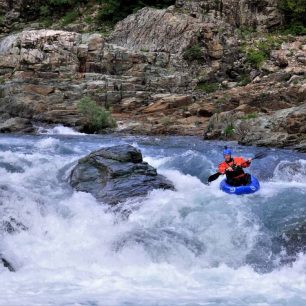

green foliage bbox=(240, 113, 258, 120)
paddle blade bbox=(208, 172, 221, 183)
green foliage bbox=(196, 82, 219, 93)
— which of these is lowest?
green foliage bbox=(196, 82, 219, 93)

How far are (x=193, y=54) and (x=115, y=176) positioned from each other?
17.6m

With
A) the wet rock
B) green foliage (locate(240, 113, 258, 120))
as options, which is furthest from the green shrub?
the wet rock

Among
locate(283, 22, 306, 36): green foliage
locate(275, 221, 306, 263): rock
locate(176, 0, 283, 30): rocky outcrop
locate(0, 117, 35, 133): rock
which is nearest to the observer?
locate(275, 221, 306, 263): rock

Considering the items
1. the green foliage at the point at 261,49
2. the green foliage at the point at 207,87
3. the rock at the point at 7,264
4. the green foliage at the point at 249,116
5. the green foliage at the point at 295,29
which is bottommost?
the green foliage at the point at 207,87

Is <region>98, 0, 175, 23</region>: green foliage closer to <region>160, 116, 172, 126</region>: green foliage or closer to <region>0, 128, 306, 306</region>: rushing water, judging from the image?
<region>160, 116, 172, 126</region>: green foliage

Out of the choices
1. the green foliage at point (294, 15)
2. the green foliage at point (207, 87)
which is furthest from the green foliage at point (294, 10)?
the green foliage at point (207, 87)

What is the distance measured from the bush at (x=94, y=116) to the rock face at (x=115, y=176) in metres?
9.55

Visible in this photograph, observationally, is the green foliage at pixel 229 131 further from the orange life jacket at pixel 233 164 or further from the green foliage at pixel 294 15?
the green foliage at pixel 294 15

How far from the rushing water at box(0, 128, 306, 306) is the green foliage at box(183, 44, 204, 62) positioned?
1617 cm

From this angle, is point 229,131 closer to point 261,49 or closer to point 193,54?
point 193,54

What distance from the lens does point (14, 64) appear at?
85.5 ft

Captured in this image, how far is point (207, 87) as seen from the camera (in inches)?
1000

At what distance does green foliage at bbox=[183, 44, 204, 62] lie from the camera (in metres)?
26.5

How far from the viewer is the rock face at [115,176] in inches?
377
